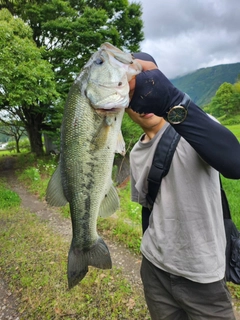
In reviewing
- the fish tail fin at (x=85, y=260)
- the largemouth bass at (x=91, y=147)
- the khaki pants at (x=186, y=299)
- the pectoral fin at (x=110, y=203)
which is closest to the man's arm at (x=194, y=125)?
the largemouth bass at (x=91, y=147)

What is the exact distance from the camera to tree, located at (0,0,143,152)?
504 inches

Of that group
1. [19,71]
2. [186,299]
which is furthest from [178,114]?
[19,71]

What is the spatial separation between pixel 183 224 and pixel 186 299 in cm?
51

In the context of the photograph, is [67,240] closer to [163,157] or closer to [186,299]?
[186,299]

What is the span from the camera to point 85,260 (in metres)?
1.89

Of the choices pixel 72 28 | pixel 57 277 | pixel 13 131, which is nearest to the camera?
pixel 57 277

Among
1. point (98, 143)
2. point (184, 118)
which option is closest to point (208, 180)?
point (184, 118)

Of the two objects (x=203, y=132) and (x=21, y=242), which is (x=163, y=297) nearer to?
(x=203, y=132)

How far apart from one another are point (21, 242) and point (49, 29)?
39.2 feet

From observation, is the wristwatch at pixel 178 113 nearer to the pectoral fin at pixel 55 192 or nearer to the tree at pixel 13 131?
the pectoral fin at pixel 55 192

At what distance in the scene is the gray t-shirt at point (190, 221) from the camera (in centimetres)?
159

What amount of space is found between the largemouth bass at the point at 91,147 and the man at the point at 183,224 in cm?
14

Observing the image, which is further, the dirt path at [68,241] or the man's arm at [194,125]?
the dirt path at [68,241]

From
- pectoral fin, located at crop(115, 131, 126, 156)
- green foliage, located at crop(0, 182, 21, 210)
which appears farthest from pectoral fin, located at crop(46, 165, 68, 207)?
green foliage, located at crop(0, 182, 21, 210)
